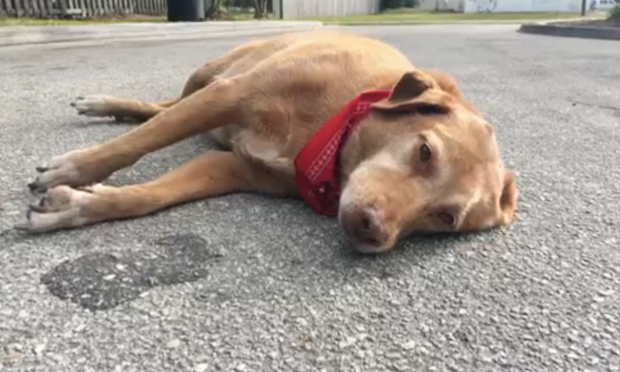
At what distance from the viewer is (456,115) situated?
259cm

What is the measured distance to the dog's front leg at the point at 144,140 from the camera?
268cm

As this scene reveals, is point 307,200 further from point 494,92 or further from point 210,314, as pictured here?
point 494,92

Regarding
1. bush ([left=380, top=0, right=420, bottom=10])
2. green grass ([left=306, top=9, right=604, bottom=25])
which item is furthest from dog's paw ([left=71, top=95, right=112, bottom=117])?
bush ([left=380, top=0, right=420, bottom=10])

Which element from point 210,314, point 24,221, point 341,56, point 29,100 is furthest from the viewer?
point 29,100

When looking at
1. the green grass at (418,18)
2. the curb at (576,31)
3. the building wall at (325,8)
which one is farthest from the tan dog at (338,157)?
the building wall at (325,8)

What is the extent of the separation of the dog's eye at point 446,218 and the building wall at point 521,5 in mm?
36802

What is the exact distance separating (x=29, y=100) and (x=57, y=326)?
11.7 ft

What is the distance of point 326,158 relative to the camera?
2.63m

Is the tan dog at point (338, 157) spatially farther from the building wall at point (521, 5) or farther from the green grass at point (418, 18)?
the building wall at point (521, 5)

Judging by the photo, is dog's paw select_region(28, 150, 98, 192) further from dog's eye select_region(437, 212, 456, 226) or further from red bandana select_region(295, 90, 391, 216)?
dog's eye select_region(437, 212, 456, 226)

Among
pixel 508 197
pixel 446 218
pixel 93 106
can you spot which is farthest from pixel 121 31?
pixel 446 218

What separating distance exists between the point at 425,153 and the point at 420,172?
0.08m

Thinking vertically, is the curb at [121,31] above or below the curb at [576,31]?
above

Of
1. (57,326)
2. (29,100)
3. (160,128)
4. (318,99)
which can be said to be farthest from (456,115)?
(29,100)
